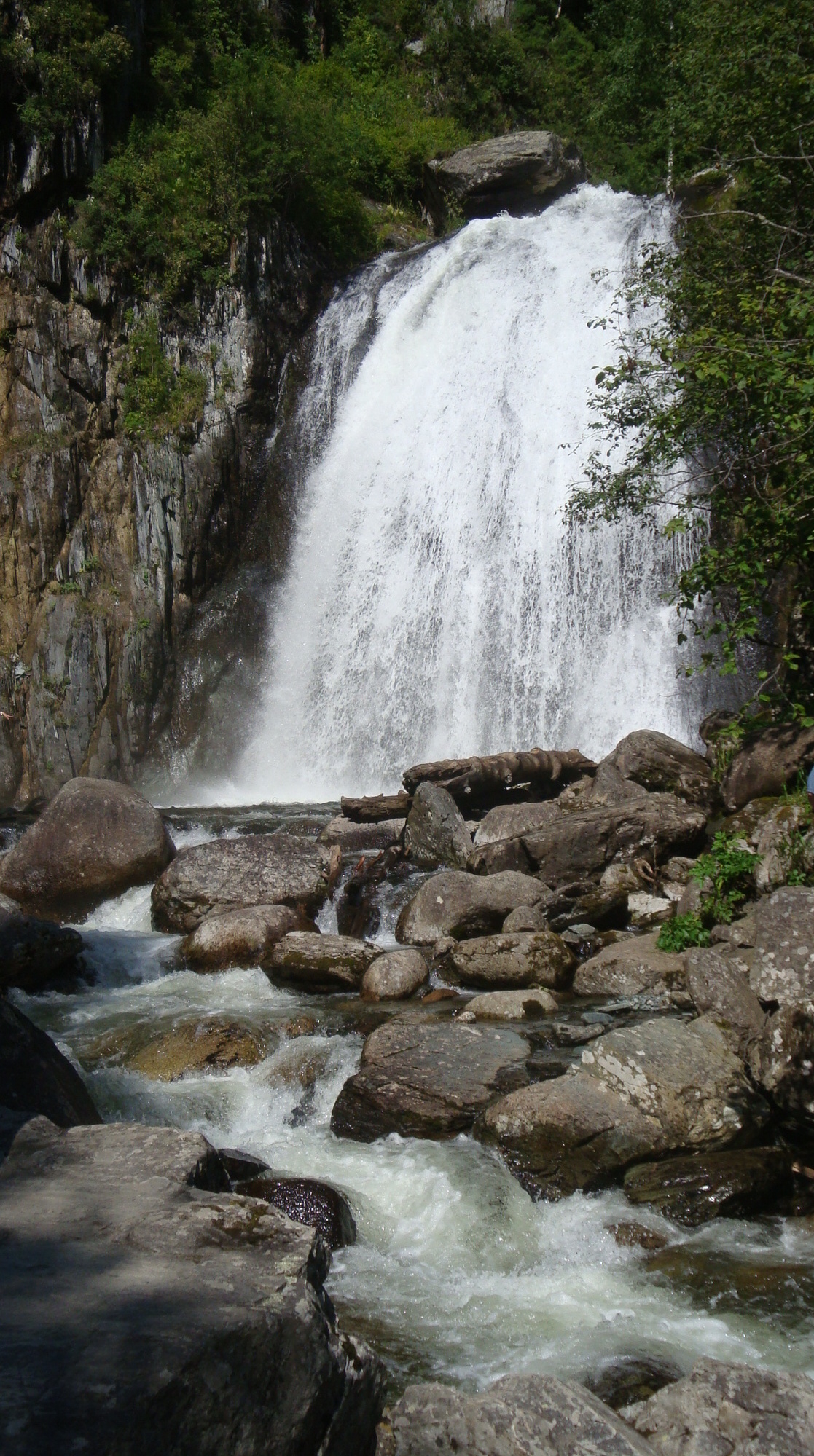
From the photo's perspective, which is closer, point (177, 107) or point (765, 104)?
point (765, 104)

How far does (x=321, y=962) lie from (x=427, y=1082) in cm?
248

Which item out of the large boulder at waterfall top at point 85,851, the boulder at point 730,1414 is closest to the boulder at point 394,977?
the large boulder at waterfall top at point 85,851

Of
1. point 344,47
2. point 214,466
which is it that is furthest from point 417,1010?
point 344,47

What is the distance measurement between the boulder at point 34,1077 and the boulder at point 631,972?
413 centimetres

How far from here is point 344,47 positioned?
3088 cm

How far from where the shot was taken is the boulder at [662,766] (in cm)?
1095

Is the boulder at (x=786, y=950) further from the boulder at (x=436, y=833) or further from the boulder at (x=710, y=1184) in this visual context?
the boulder at (x=436, y=833)

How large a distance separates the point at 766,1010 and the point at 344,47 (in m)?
34.3

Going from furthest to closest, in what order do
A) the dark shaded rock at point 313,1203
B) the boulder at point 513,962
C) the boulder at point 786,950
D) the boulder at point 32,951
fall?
1. the boulder at point 32,951
2. the boulder at point 513,962
3. the boulder at point 786,950
4. the dark shaded rock at point 313,1203

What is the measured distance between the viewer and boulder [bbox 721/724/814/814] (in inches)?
358

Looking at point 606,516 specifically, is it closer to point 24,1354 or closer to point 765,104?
point 765,104

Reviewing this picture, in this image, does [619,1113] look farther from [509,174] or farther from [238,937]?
[509,174]

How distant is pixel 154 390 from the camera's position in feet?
65.2

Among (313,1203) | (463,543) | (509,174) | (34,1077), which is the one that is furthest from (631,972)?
(509,174)
